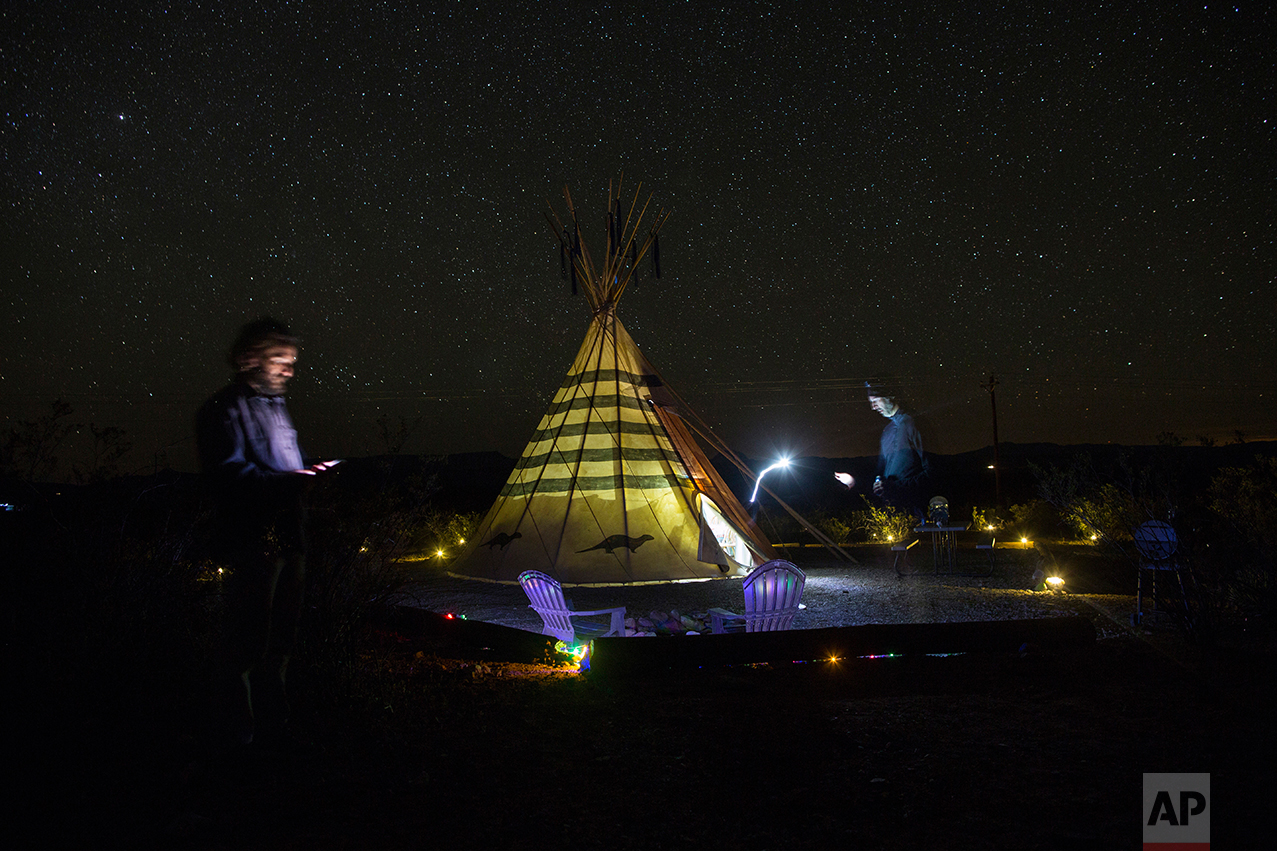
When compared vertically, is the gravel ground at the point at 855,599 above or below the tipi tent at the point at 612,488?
below

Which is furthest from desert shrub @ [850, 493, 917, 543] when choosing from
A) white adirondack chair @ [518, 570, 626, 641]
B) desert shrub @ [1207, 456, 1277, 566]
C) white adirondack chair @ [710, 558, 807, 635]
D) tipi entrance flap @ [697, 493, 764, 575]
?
white adirondack chair @ [518, 570, 626, 641]

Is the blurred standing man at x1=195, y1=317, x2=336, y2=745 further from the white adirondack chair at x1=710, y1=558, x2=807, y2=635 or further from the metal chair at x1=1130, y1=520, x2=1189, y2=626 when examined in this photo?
the metal chair at x1=1130, y1=520, x2=1189, y2=626

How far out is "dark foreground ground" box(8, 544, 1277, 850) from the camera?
2043mm

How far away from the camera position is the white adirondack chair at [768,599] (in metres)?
4.61

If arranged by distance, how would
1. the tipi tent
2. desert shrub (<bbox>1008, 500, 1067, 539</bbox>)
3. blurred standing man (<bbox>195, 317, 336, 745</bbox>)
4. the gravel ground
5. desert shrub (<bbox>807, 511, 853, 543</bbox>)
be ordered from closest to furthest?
blurred standing man (<bbox>195, 317, 336, 745</bbox>)
the gravel ground
the tipi tent
desert shrub (<bbox>1008, 500, 1067, 539</bbox>)
desert shrub (<bbox>807, 511, 853, 543</bbox>)

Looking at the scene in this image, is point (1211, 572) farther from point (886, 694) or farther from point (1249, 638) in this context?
point (886, 694)

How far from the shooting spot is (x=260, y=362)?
2.74 m

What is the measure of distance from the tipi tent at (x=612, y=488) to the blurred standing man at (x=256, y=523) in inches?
205

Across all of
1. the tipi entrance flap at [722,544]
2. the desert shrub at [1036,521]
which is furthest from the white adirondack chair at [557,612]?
the desert shrub at [1036,521]

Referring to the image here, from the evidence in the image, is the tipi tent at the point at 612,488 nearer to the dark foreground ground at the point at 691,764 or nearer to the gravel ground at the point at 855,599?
the gravel ground at the point at 855,599

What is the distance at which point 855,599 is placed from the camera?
275 inches

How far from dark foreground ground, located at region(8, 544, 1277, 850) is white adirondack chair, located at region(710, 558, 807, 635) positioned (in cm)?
86

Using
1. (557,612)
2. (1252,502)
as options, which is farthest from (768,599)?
(1252,502)

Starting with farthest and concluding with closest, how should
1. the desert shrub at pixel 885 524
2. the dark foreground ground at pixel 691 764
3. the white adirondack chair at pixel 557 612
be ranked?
1. the desert shrub at pixel 885 524
2. the white adirondack chair at pixel 557 612
3. the dark foreground ground at pixel 691 764
